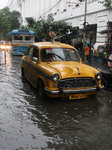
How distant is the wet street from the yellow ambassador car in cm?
43

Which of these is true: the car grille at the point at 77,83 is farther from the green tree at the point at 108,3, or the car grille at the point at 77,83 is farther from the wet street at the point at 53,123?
the green tree at the point at 108,3

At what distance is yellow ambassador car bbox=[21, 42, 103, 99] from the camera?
5957mm

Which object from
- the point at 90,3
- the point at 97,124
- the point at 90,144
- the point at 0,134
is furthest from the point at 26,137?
the point at 90,3

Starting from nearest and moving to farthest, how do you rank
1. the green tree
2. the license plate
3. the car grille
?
the car grille
the license plate
the green tree

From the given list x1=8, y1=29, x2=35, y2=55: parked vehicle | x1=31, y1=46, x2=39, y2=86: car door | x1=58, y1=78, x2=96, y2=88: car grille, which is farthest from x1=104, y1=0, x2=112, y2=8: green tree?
x1=58, y1=78, x2=96, y2=88: car grille

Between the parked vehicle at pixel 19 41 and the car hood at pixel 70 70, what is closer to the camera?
the car hood at pixel 70 70

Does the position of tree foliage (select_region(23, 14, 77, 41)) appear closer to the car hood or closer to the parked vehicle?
the parked vehicle

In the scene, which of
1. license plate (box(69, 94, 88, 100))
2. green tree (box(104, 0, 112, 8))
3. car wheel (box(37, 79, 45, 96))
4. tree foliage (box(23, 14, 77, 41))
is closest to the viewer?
license plate (box(69, 94, 88, 100))

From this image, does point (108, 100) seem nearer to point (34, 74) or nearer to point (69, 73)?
point (69, 73)

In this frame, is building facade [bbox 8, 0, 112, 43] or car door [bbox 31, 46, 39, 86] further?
building facade [bbox 8, 0, 112, 43]

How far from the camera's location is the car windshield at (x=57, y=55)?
721 cm

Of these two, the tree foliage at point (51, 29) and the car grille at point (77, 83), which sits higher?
the tree foliage at point (51, 29)

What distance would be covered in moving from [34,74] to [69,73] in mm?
1747

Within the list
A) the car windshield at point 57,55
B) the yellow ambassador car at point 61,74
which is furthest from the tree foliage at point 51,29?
the yellow ambassador car at point 61,74
